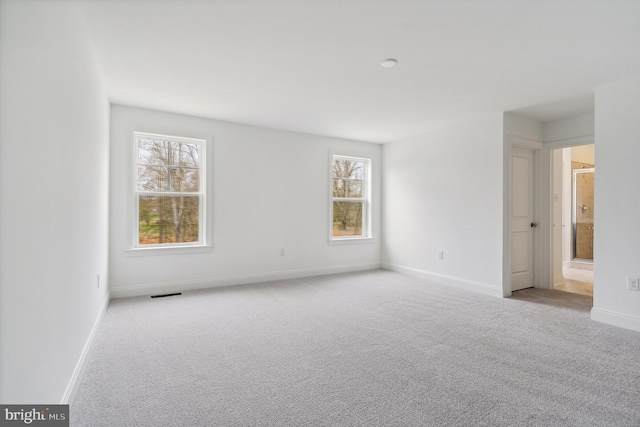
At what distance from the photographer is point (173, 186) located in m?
4.54

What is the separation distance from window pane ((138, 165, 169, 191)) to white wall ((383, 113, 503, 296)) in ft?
12.7

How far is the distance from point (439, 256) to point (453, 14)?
3.72 meters

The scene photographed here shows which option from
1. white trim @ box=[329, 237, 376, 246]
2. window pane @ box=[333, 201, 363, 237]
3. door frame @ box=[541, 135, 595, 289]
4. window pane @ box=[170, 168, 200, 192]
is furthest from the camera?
window pane @ box=[333, 201, 363, 237]

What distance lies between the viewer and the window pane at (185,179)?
4.55 meters

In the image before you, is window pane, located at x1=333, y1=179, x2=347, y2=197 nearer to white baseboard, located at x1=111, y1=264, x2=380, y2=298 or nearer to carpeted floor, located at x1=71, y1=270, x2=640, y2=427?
white baseboard, located at x1=111, y1=264, x2=380, y2=298

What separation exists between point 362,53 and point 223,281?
3565 millimetres

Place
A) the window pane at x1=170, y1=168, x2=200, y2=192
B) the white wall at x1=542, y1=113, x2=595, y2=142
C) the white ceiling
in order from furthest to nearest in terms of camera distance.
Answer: the window pane at x1=170, y1=168, x2=200, y2=192
the white wall at x1=542, y1=113, x2=595, y2=142
the white ceiling

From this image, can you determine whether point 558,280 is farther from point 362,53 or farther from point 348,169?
point 362,53

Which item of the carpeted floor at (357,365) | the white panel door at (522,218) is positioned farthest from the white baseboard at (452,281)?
the white panel door at (522,218)

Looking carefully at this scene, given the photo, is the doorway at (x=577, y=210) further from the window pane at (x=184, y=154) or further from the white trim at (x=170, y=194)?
the window pane at (x=184, y=154)

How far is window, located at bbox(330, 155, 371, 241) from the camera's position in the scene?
597 centimetres

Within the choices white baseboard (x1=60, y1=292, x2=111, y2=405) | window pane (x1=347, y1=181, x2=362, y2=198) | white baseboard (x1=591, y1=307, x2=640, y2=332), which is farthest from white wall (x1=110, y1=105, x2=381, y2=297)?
white baseboard (x1=591, y1=307, x2=640, y2=332)

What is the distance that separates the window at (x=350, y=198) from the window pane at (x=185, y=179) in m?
2.32

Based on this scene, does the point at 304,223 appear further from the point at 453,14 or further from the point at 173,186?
the point at 453,14
